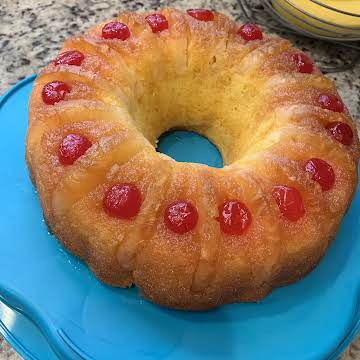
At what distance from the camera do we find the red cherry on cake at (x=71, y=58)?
149 cm

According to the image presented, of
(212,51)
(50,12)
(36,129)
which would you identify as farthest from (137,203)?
(50,12)

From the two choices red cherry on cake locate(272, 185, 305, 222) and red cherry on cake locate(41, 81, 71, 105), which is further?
red cherry on cake locate(41, 81, 71, 105)

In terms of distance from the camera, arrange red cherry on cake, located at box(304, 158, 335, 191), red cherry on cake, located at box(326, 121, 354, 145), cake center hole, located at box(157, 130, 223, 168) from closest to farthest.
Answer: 1. red cherry on cake, located at box(304, 158, 335, 191)
2. red cherry on cake, located at box(326, 121, 354, 145)
3. cake center hole, located at box(157, 130, 223, 168)

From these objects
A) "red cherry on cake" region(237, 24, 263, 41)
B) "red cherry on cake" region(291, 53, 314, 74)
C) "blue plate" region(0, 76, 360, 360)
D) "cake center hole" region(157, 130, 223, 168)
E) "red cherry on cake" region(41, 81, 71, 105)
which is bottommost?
"blue plate" region(0, 76, 360, 360)

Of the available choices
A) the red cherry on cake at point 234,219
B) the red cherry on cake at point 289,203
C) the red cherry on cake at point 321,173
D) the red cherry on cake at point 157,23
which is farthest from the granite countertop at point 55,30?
the red cherry on cake at point 234,219

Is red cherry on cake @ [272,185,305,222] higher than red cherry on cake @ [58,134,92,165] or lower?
lower

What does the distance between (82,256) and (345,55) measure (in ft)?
5.30

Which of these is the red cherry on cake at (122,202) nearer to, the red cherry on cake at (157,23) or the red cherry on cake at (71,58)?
the red cherry on cake at (71,58)

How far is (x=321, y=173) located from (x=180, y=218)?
16.4 inches

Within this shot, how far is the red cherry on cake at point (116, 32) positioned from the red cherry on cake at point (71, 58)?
12 centimetres

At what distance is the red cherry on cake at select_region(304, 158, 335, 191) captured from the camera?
132 centimetres

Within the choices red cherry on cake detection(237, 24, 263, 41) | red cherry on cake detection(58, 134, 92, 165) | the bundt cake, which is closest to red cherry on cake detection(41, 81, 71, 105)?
the bundt cake

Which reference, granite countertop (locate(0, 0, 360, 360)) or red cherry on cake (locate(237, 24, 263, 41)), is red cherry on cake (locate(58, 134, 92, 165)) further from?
granite countertop (locate(0, 0, 360, 360))

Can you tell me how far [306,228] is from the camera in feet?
4.16
